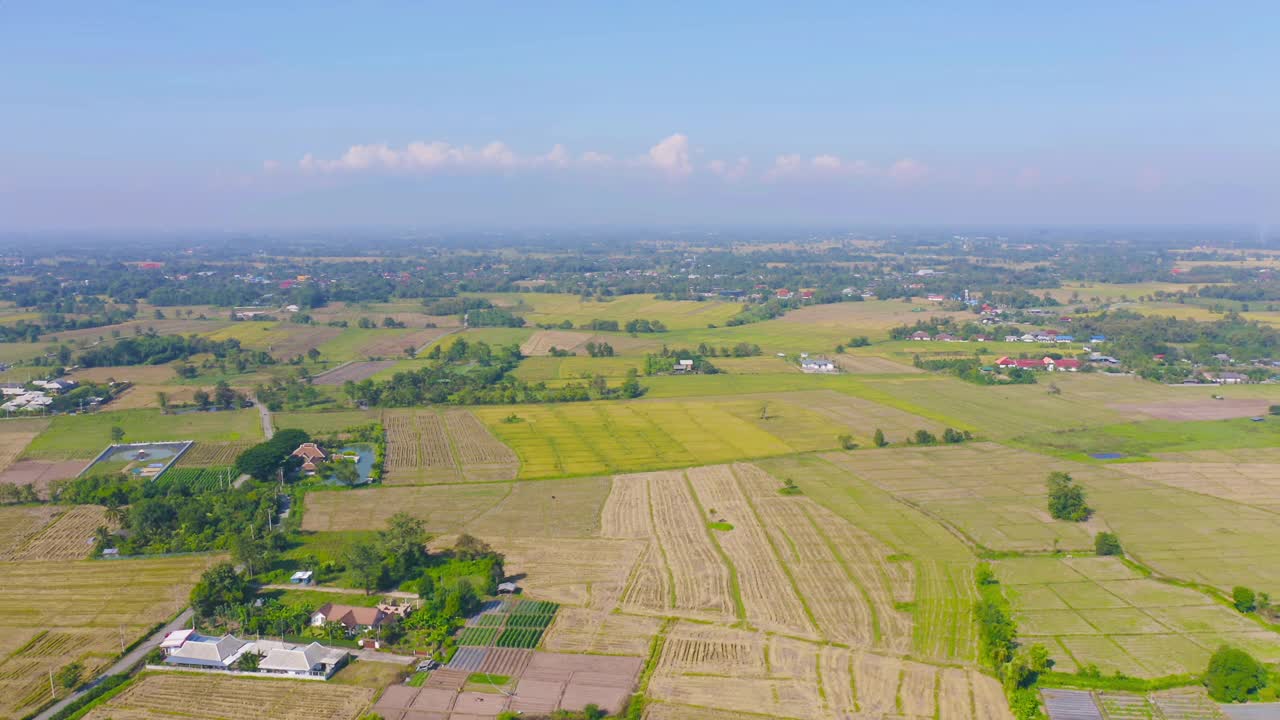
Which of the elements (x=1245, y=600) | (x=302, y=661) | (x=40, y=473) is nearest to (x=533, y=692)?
(x=302, y=661)

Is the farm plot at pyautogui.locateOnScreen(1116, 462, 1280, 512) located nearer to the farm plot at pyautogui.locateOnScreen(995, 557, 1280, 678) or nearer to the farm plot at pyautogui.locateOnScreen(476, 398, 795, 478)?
the farm plot at pyautogui.locateOnScreen(995, 557, 1280, 678)

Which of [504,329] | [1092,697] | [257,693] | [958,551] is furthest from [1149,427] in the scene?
Answer: [504,329]

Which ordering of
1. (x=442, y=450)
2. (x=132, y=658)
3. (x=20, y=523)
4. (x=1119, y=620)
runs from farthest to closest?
(x=442, y=450) → (x=20, y=523) → (x=1119, y=620) → (x=132, y=658)

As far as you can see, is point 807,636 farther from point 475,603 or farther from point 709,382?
point 709,382

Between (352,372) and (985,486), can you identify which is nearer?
(985,486)

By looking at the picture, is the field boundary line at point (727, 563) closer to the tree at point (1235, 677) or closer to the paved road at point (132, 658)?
the tree at point (1235, 677)

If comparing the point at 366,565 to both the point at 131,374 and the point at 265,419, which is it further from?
the point at 131,374

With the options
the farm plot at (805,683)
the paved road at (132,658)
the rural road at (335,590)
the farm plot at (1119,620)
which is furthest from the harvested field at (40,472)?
the farm plot at (1119,620)
